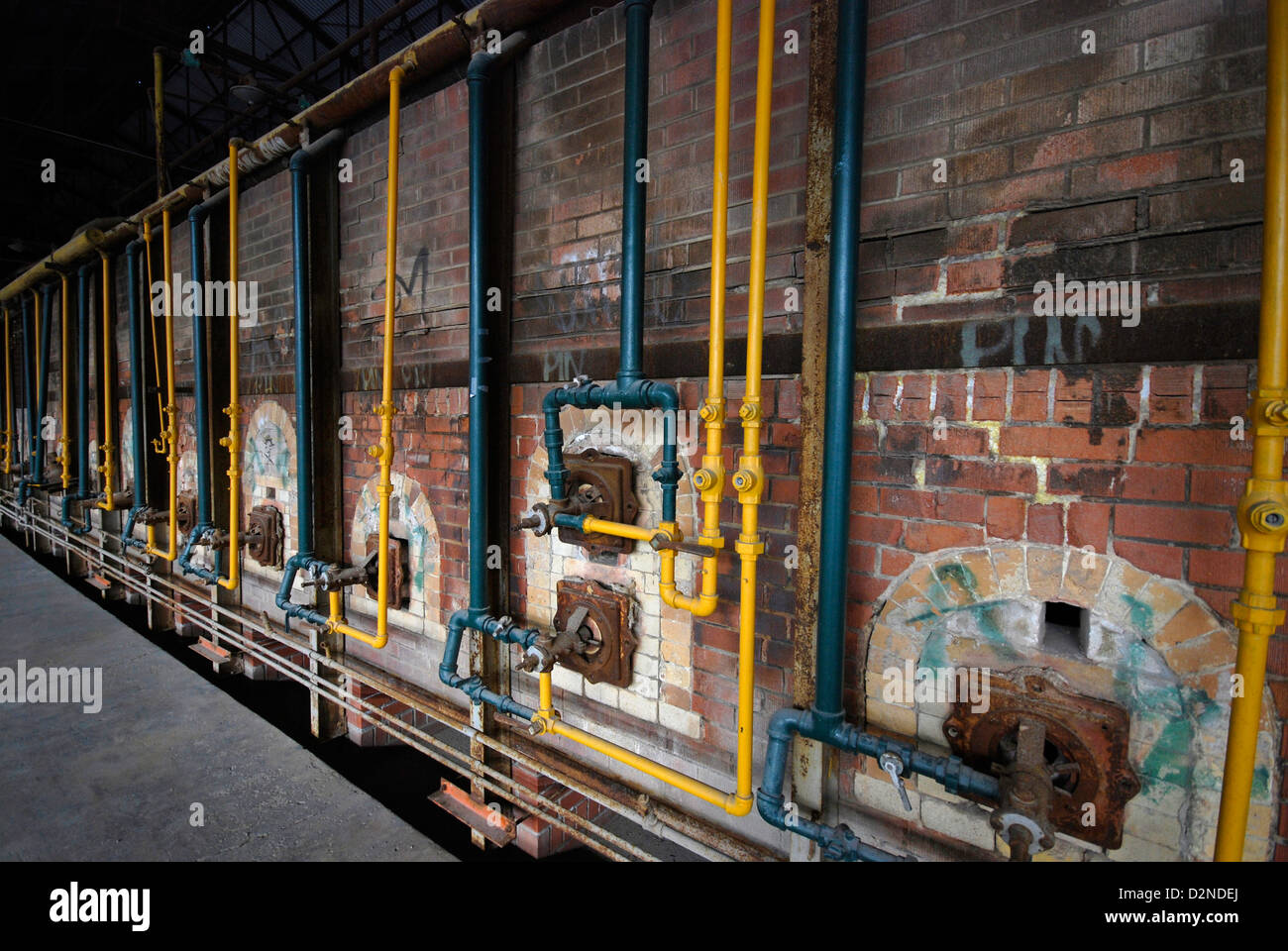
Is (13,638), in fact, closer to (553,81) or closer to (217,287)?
(217,287)

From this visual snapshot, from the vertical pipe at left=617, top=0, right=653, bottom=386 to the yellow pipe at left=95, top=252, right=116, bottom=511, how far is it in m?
4.98

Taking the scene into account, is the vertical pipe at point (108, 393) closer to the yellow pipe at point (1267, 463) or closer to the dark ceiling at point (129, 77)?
the dark ceiling at point (129, 77)

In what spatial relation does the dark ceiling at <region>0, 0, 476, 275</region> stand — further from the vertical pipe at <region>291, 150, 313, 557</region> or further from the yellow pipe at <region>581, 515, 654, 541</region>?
the yellow pipe at <region>581, 515, 654, 541</region>

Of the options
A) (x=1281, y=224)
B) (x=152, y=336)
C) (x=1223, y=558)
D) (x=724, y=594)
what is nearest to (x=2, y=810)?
(x=724, y=594)

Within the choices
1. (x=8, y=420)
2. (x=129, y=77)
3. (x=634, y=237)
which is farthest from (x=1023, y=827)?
(x=8, y=420)

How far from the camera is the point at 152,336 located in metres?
4.48

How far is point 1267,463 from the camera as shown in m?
0.94

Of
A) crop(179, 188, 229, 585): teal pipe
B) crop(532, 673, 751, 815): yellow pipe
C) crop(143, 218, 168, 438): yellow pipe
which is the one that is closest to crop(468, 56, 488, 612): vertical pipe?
crop(532, 673, 751, 815): yellow pipe

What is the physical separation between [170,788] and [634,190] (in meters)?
3.16

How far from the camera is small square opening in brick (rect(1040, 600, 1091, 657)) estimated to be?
1243mm

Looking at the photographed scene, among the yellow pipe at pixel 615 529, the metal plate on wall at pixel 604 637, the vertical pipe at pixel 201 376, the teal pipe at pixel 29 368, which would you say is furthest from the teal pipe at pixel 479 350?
the teal pipe at pixel 29 368

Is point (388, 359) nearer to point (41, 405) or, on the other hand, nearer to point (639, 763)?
point (639, 763)

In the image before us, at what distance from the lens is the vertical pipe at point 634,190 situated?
1653 millimetres

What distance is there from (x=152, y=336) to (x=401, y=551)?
3616 millimetres
